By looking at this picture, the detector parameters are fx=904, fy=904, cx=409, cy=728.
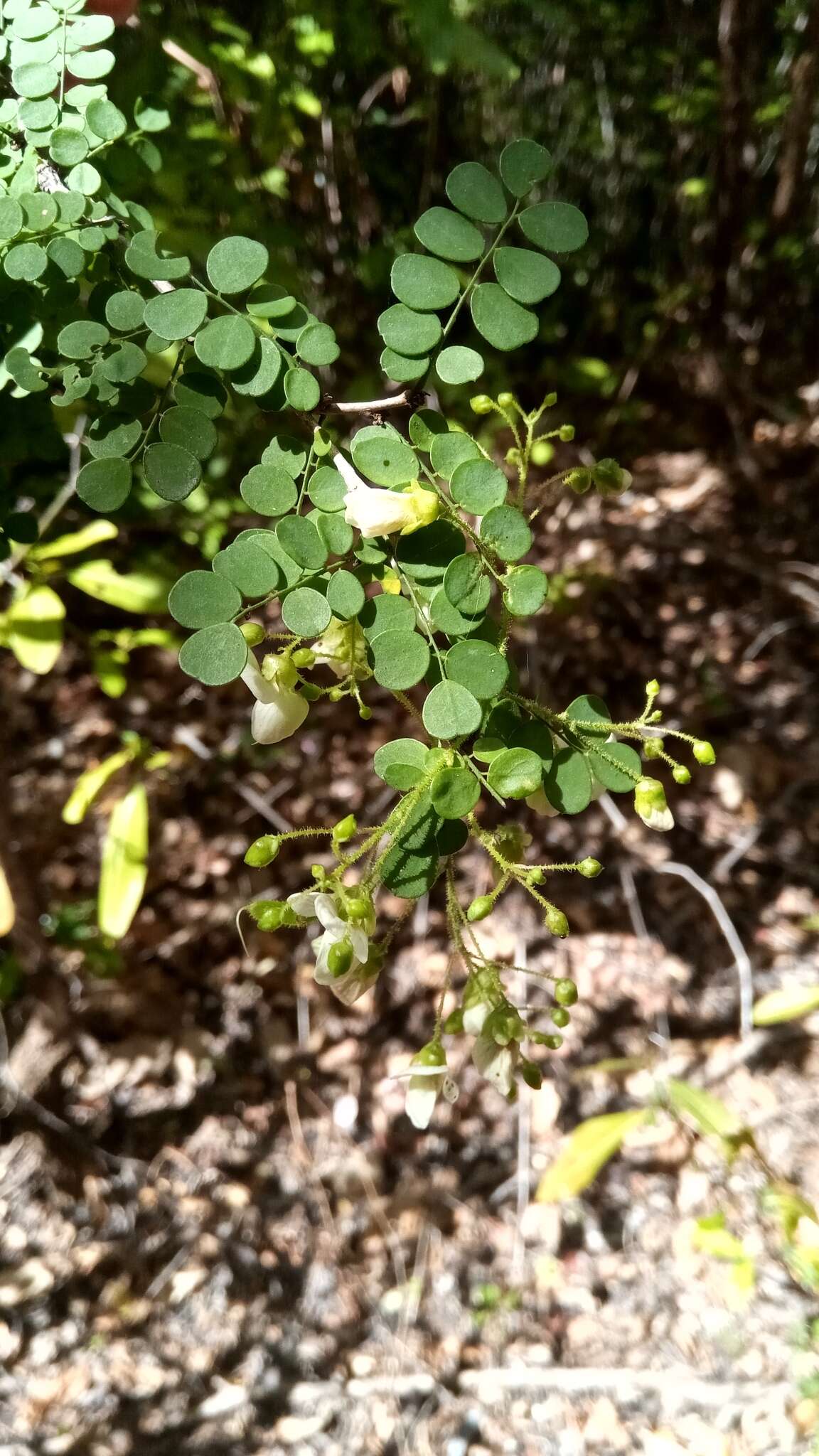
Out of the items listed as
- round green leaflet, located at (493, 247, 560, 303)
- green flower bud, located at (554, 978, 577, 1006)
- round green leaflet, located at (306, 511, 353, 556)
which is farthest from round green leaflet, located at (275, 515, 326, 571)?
green flower bud, located at (554, 978, 577, 1006)

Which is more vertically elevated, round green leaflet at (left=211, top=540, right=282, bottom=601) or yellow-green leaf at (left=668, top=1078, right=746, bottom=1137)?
round green leaflet at (left=211, top=540, right=282, bottom=601)

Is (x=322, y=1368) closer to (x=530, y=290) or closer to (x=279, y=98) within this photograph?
(x=530, y=290)

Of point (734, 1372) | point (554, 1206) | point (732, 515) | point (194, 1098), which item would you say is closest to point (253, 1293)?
point (194, 1098)

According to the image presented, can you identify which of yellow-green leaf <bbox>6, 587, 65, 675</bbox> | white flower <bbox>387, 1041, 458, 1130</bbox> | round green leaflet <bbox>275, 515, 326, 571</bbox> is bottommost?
yellow-green leaf <bbox>6, 587, 65, 675</bbox>

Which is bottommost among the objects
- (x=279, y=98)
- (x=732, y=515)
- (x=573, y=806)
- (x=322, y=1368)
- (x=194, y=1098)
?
(x=322, y=1368)

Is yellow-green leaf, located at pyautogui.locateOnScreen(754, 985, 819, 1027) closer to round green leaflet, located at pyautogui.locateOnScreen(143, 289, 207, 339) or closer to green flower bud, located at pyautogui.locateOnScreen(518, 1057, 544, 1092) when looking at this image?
green flower bud, located at pyautogui.locateOnScreen(518, 1057, 544, 1092)

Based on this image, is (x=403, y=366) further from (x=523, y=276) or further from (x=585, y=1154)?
(x=585, y=1154)
